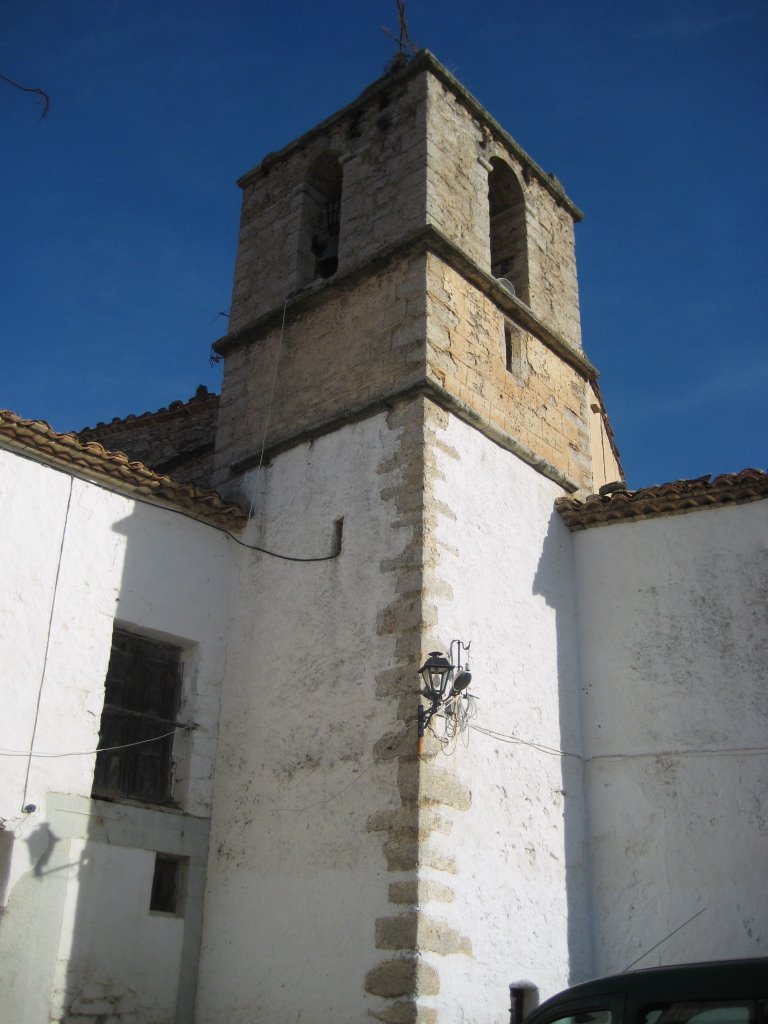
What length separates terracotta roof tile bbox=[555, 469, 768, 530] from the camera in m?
8.72

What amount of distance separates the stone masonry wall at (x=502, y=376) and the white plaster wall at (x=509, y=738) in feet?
1.40

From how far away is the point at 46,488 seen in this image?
798cm

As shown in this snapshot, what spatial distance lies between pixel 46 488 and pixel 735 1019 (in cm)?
621

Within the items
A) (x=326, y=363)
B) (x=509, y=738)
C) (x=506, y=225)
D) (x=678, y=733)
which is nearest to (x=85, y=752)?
(x=509, y=738)

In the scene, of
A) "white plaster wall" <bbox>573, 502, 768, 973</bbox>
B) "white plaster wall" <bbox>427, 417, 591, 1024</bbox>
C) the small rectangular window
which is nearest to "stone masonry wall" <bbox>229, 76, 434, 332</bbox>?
"white plaster wall" <bbox>427, 417, 591, 1024</bbox>

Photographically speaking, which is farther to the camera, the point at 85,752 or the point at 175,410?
the point at 175,410

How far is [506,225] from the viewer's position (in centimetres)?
1144

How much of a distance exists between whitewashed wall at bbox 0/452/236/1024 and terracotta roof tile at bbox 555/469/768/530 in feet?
11.6

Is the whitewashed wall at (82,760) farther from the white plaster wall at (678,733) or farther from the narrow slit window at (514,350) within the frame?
the narrow slit window at (514,350)

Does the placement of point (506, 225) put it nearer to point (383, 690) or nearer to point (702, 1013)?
point (383, 690)

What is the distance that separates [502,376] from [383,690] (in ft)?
11.5

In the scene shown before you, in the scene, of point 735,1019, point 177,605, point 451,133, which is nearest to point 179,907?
point 177,605

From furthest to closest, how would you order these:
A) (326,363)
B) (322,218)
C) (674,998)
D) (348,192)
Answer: (322,218) < (348,192) < (326,363) < (674,998)

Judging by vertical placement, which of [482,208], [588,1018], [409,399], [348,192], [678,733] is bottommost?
[588,1018]
